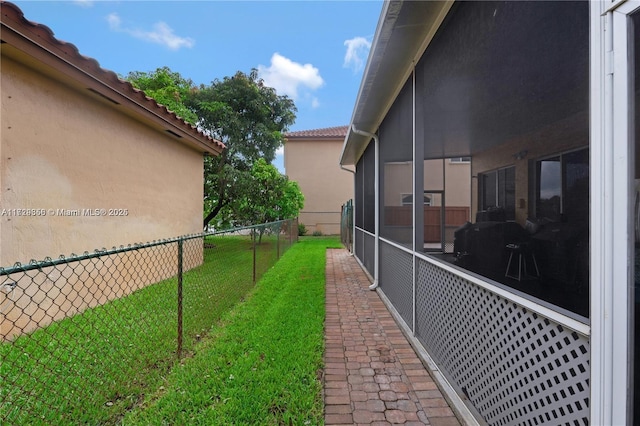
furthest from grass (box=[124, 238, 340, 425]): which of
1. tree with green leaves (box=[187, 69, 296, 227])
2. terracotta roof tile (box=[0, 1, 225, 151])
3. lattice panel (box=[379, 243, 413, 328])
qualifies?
tree with green leaves (box=[187, 69, 296, 227])

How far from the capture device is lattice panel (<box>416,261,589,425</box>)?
1377 millimetres

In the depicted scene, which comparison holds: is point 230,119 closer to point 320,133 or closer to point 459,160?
point 320,133

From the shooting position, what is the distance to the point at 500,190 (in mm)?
1918

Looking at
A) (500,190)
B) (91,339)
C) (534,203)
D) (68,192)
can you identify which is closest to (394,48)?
(500,190)

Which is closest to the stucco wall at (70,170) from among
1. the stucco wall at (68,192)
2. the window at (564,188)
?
the stucco wall at (68,192)

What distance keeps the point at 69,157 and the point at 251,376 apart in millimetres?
3930

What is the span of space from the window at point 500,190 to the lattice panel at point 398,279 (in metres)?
1.81

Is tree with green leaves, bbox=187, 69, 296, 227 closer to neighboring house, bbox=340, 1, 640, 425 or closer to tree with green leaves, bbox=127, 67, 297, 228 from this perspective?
tree with green leaves, bbox=127, 67, 297, 228

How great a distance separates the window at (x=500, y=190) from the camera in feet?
5.85

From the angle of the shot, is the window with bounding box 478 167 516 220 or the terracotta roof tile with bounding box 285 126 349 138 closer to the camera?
the window with bounding box 478 167 516 220

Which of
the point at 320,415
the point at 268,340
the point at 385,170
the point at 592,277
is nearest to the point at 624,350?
the point at 592,277

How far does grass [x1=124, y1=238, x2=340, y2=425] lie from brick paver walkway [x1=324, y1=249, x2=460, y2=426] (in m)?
0.17

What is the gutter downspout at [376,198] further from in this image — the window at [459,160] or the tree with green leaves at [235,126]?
the tree with green leaves at [235,126]

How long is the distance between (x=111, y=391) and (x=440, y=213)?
3594 millimetres
